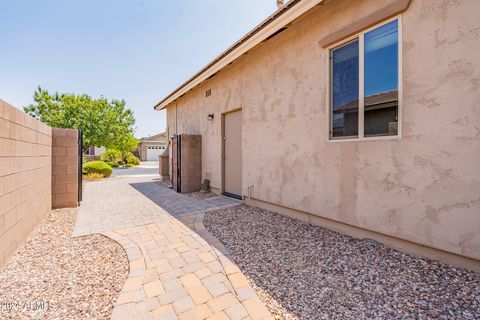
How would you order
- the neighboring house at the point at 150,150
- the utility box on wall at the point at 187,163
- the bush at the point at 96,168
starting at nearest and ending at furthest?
the utility box on wall at the point at 187,163
the bush at the point at 96,168
the neighboring house at the point at 150,150

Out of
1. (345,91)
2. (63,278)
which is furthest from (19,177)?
(345,91)

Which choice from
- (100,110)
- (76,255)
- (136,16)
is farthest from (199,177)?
(100,110)

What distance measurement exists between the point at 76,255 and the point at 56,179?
3871 millimetres

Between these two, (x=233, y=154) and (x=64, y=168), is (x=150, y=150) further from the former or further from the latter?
(x=233, y=154)

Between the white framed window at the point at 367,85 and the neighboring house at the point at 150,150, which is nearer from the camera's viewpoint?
the white framed window at the point at 367,85

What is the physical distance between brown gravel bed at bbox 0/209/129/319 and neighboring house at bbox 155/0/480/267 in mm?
3607

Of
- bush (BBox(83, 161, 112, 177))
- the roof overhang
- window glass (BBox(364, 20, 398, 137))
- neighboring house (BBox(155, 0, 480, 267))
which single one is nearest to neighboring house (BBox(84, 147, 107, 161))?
bush (BBox(83, 161, 112, 177))

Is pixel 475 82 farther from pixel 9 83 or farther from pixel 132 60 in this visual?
pixel 9 83

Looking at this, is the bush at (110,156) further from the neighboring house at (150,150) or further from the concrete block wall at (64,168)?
the concrete block wall at (64,168)

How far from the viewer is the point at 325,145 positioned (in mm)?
4039

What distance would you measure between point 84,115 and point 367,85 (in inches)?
965

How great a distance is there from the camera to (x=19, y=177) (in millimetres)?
3373

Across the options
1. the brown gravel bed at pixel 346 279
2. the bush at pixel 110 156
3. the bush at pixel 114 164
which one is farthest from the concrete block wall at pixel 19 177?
the bush at pixel 110 156

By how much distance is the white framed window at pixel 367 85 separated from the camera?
3148 millimetres
